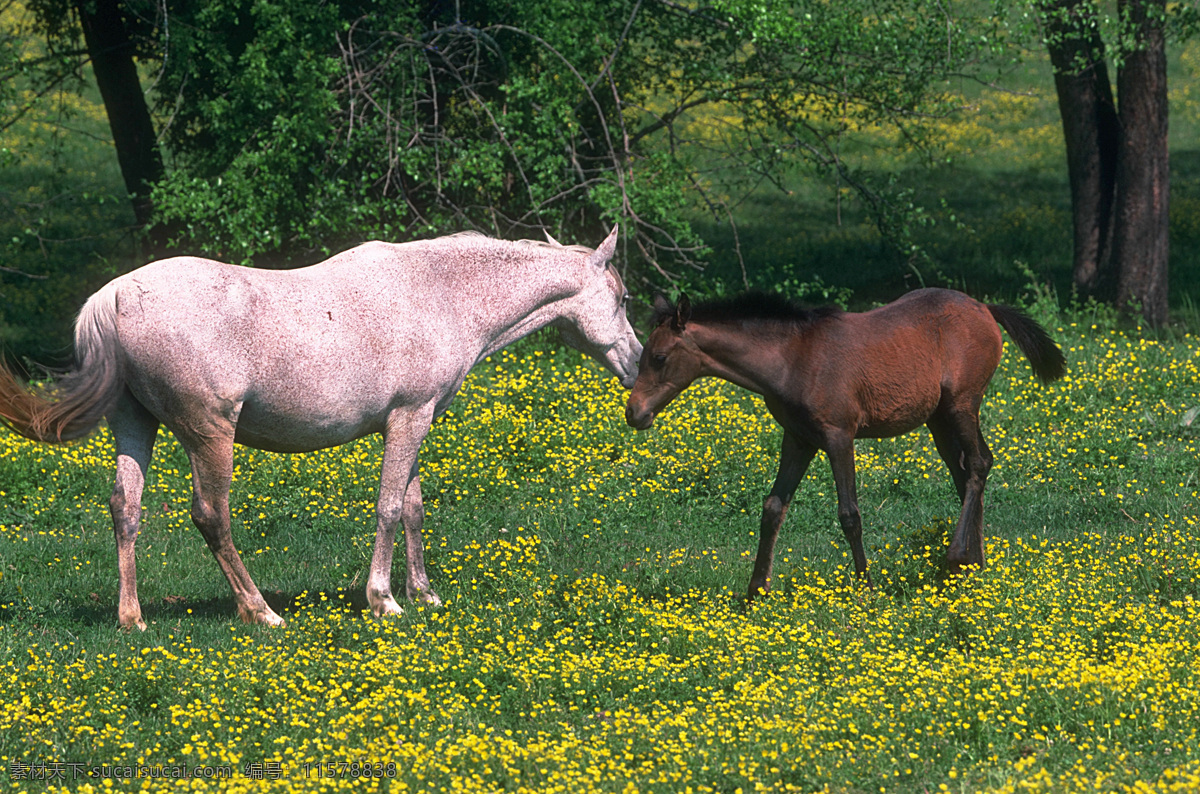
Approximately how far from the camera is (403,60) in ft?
44.2

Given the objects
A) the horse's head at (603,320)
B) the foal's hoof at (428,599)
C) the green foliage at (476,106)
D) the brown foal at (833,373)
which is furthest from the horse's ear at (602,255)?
the green foliage at (476,106)

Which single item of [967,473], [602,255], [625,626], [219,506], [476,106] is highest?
[602,255]

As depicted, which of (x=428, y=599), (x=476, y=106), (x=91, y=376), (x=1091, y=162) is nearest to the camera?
(x=91, y=376)

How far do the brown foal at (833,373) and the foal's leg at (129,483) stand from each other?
2.88 metres

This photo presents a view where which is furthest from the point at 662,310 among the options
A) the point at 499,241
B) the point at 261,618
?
the point at 261,618

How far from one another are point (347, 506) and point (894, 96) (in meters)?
8.18

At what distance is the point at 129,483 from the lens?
7.22m

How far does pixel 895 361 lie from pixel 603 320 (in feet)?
6.30

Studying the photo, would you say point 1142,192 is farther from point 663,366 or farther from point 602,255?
point 663,366

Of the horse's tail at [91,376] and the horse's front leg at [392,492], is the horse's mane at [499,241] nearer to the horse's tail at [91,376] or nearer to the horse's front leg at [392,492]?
the horse's front leg at [392,492]

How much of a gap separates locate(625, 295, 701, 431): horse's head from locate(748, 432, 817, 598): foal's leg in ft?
2.65

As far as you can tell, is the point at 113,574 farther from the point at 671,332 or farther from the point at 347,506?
the point at 671,332

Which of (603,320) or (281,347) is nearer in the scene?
(281,347)

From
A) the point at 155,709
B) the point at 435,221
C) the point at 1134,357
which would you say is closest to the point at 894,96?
the point at 1134,357
